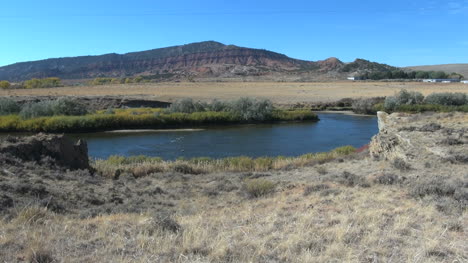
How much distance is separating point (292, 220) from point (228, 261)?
236 centimetres

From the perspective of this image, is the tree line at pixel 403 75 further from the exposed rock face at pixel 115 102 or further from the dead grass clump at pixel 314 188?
the dead grass clump at pixel 314 188

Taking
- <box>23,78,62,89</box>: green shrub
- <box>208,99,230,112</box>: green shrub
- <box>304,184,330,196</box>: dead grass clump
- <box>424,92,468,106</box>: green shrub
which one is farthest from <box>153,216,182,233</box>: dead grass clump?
<box>23,78,62,89</box>: green shrub

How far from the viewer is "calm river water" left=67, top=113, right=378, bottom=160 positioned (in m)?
30.3

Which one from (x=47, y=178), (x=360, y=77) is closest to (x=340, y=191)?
(x=47, y=178)

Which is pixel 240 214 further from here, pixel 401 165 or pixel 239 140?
pixel 239 140

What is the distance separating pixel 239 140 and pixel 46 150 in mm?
23116

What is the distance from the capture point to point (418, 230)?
252 inches

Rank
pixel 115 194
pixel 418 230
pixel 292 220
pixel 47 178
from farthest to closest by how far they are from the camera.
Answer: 1. pixel 47 178
2. pixel 115 194
3. pixel 292 220
4. pixel 418 230

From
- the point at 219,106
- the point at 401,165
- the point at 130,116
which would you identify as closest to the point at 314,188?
the point at 401,165

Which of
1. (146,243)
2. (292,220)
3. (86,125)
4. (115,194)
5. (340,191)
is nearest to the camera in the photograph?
(146,243)

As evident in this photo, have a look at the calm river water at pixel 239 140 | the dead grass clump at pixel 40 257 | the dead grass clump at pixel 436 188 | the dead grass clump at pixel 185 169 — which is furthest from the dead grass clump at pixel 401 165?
the calm river water at pixel 239 140

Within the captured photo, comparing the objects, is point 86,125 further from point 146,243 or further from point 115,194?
point 146,243

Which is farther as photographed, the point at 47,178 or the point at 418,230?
the point at 47,178

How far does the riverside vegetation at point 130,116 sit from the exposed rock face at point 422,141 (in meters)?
28.7
